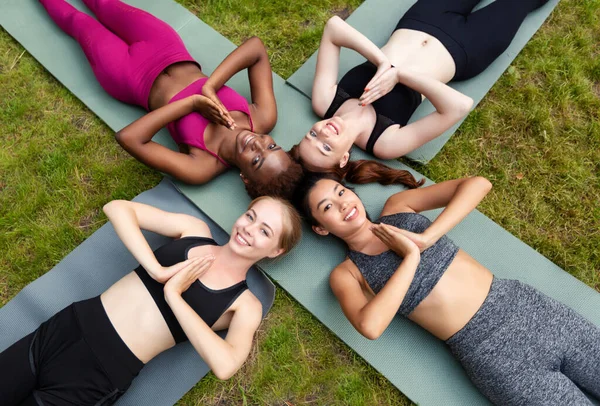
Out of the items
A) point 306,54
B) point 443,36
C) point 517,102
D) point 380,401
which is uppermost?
point 443,36

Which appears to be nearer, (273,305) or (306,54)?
(273,305)

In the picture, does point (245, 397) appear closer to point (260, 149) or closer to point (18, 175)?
point (260, 149)

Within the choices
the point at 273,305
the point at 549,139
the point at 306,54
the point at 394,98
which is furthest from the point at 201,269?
the point at 549,139

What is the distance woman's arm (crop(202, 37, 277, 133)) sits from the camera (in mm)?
3168

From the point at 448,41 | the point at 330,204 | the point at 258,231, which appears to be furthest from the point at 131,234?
the point at 448,41

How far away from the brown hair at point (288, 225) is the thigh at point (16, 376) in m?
1.46

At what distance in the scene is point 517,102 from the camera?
3.57 metres

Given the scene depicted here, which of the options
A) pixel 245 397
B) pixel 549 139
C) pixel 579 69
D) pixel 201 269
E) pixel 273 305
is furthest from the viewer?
pixel 579 69

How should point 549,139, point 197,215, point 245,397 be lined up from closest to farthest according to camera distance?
point 245,397, point 197,215, point 549,139

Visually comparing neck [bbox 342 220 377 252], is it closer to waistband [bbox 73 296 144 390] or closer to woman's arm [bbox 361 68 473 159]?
woman's arm [bbox 361 68 473 159]

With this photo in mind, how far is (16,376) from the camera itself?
2.35 metres

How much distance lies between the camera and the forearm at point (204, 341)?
90.9 inches

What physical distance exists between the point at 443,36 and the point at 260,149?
1.61 m

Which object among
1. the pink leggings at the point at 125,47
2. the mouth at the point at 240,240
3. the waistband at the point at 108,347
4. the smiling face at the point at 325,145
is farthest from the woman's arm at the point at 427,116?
the waistband at the point at 108,347
